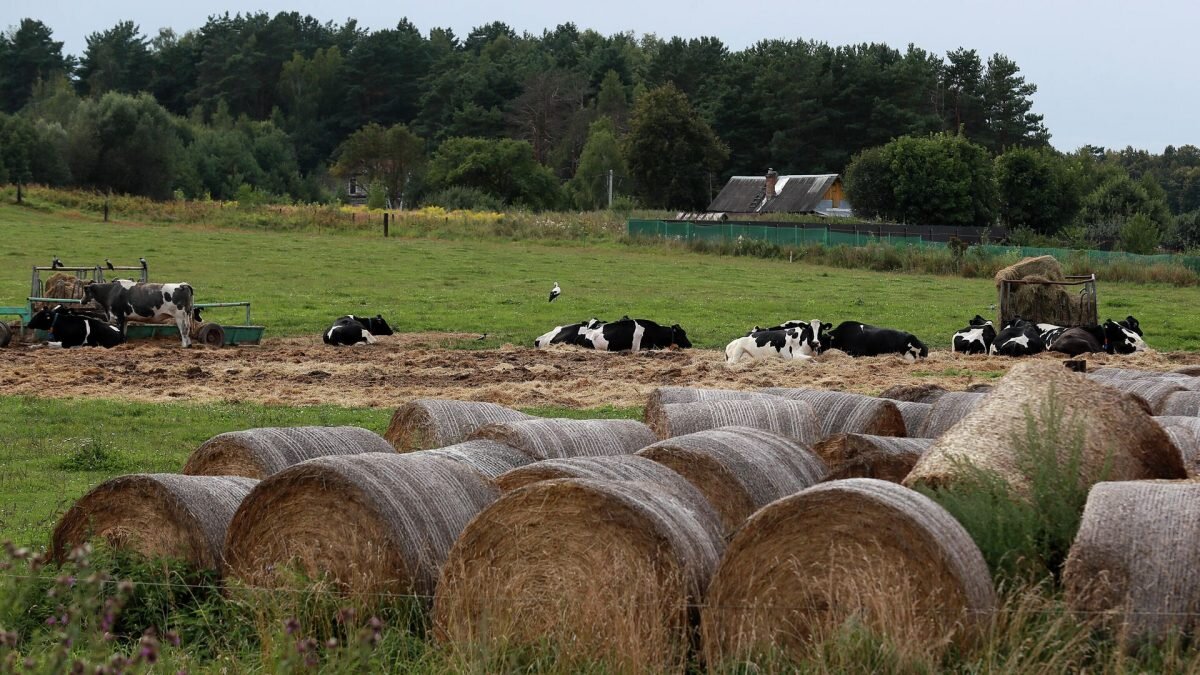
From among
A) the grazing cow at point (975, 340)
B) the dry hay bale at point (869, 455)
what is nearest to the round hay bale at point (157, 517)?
the dry hay bale at point (869, 455)

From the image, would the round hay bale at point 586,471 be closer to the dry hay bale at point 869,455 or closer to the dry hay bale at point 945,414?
the dry hay bale at point 869,455

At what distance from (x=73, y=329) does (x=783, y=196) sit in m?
71.8

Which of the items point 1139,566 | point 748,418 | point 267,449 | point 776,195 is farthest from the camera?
point 776,195

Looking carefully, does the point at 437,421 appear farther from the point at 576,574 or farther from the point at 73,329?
the point at 73,329

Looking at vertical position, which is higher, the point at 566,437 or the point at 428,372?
the point at 566,437

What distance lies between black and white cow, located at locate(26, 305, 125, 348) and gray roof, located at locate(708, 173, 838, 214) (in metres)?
68.8

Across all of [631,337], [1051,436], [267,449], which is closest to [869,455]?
[1051,436]

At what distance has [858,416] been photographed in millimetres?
12047

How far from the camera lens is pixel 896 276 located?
4597 centimetres

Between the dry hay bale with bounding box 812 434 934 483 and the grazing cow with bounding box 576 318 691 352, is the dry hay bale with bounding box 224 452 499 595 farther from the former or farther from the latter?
the grazing cow with bounding box 576 318 691 352

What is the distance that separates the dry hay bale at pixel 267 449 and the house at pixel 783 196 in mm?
80102

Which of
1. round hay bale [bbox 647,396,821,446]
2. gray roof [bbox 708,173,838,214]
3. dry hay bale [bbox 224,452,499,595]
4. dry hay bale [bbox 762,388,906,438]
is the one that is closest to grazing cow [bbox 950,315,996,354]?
dry hay bale [bbox 762,388,906,438]

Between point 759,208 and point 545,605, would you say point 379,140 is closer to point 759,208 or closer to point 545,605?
point 759,208

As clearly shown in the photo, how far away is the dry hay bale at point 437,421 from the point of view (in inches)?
425
